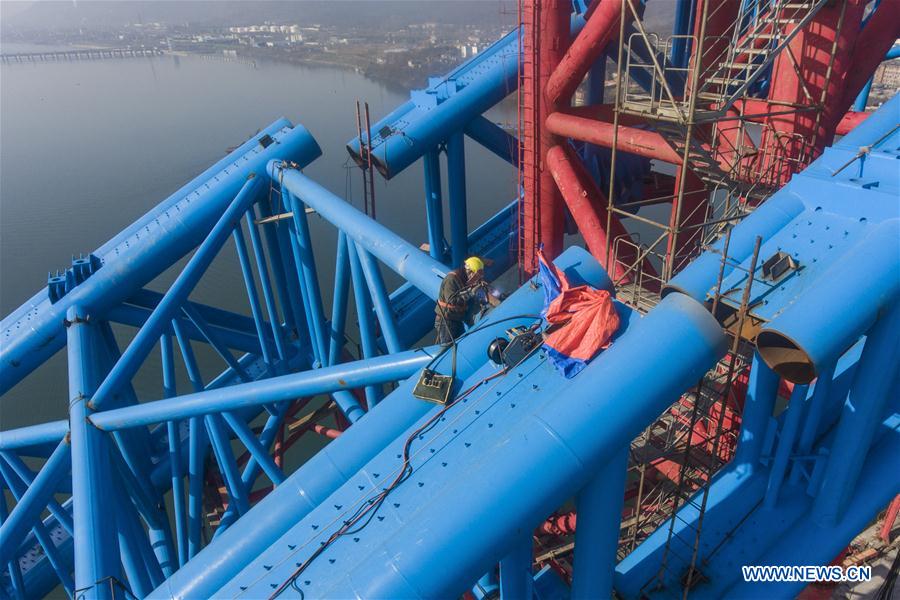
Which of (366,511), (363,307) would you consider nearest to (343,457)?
(366,511)

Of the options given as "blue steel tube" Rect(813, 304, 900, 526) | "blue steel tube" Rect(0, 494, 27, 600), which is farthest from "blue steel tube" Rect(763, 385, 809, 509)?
"blue steel tube" Rect(0, 494, 27, 600)

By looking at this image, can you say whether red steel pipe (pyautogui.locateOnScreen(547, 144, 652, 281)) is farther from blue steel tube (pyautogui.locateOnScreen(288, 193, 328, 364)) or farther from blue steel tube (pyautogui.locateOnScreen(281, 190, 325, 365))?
blue steel tube (pyautogui.locateOnScreen(281, 190, 325, 365))

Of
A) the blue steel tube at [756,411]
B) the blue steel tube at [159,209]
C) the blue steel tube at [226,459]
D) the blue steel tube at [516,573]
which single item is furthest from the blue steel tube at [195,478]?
the blue steel tube at [756,411]

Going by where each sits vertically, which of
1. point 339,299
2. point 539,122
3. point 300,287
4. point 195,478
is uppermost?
point 539,122

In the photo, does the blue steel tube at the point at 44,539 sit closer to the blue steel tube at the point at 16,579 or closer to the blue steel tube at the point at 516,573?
the blue steel tube at the point at 16,579

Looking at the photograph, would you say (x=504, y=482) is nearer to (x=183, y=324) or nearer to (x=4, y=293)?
(x=183, y=324)

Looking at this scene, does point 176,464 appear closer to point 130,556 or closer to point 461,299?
point 130,556

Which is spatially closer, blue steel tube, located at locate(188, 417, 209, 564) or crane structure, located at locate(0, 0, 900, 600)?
crane structure, located at locate(0, 0, 900, 600)
